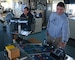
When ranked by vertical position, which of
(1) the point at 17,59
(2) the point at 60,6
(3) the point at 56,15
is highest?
(2) the point at 60,6

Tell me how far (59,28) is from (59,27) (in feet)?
0.07

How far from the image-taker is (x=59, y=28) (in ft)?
9.03

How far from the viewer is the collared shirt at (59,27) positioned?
266 centimetres

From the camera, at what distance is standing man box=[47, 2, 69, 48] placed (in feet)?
8.67

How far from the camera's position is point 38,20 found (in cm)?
651

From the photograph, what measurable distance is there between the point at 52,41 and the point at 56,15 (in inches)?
21.7

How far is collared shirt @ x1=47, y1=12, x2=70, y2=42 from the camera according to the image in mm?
2656

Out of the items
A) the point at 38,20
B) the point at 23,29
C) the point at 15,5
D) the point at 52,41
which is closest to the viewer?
the point at 23,29

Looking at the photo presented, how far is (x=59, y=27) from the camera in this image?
274cm

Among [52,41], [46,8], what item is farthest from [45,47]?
[46,8]

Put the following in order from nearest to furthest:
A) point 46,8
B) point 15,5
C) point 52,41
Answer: point 52,41
point 15,5
point 46,8

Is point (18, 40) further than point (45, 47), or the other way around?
point (18, 40)

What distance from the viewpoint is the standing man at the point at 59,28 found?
2.64 metres

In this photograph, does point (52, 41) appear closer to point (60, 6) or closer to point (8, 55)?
point (60, 6)
